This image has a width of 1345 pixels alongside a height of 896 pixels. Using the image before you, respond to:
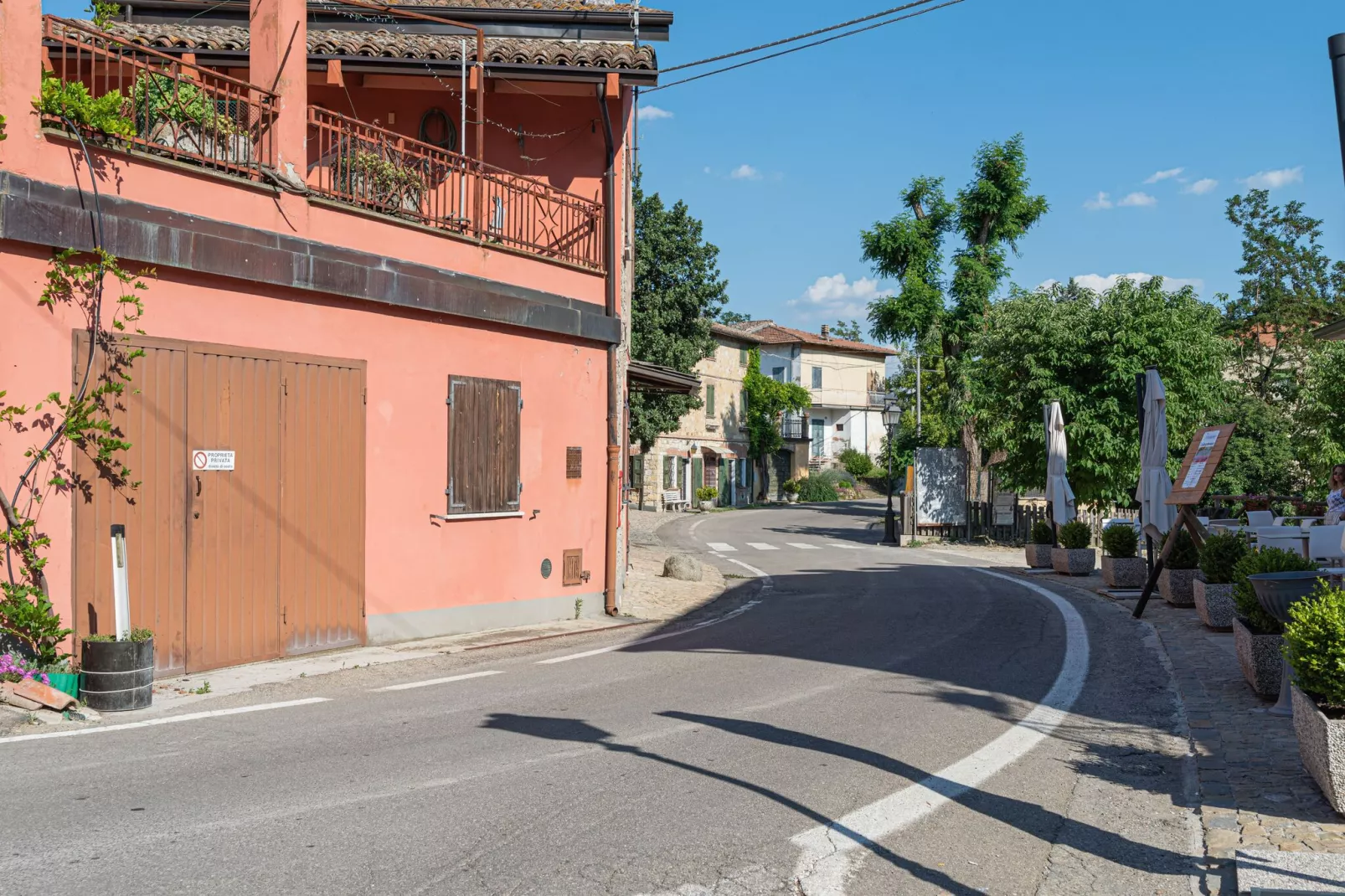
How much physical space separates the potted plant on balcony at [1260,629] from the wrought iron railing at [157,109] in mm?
8779

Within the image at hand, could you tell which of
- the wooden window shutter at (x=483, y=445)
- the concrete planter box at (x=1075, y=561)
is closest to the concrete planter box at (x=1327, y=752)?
the wooden window shutter at (x=483, y=445)

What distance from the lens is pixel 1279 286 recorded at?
176 ft

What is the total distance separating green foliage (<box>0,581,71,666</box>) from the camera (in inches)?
293

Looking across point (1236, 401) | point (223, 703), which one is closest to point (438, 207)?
point (223, 703)

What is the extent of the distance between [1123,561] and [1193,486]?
149 inches

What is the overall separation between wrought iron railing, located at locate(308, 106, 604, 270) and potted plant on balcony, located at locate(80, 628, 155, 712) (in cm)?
481

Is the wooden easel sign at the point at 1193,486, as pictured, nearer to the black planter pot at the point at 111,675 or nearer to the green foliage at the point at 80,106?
the black planter pot at the point at 111,675

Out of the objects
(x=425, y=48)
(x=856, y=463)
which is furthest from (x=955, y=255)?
(x=856, y=463)

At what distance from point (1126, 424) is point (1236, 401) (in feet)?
49.1

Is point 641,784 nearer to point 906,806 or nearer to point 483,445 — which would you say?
point 906,806

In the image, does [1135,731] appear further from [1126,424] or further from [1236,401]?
[1236,401]

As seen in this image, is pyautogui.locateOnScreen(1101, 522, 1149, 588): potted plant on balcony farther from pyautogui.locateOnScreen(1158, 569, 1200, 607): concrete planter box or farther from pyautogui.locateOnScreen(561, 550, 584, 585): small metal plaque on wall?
pyautogui.locateOnScreen(561, 550, 584, 585): small metal plaque on wall

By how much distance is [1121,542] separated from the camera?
52.1ft

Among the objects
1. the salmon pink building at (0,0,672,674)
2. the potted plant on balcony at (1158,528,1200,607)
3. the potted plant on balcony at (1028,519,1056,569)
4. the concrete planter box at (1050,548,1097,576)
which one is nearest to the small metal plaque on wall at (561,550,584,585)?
the salmon pink building at (0,0,672,674)
